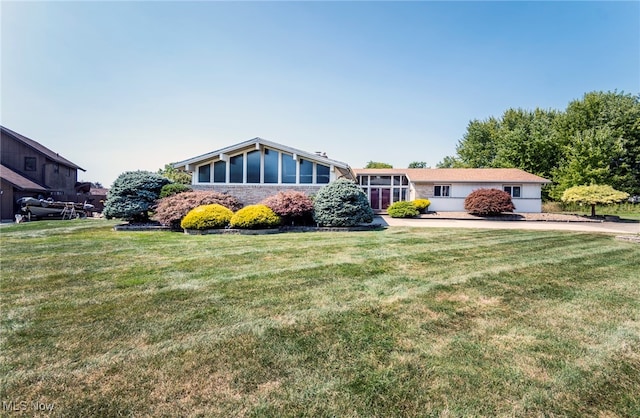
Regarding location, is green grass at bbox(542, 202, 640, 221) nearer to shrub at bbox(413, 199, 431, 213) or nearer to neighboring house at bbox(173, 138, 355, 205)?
shrub at bbox(413, 199, 431, 213)

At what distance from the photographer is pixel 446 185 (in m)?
23.5

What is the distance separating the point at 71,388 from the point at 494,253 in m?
8.71

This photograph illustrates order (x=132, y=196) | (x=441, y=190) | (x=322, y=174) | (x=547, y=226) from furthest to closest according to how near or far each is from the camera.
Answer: (x=441, y=190) → (x=322, y=174) → (x=547, y=226) → (x=132, y=196)

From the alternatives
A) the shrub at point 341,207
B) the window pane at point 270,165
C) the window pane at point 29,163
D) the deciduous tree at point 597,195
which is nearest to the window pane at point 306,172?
the window pane at point 270,165

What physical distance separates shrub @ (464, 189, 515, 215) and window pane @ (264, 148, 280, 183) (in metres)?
15.0

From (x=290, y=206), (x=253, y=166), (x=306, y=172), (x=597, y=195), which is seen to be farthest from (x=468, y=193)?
(x=253, y=166)

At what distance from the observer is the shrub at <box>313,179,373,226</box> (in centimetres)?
1328

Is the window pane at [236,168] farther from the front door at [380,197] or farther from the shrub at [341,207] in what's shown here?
the front door at [380,197]

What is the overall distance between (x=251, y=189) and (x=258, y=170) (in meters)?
1.22

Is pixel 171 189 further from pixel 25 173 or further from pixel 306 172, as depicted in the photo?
pixel 25 173

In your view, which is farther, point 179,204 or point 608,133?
point 608,133

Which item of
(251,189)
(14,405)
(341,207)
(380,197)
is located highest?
(251,189)

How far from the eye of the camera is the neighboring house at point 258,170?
16375mm

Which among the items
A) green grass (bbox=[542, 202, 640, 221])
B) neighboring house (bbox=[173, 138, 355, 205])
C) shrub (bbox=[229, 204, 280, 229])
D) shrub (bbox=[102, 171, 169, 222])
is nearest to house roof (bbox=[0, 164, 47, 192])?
shrub (bbox=[102, 171, 169, 222])
